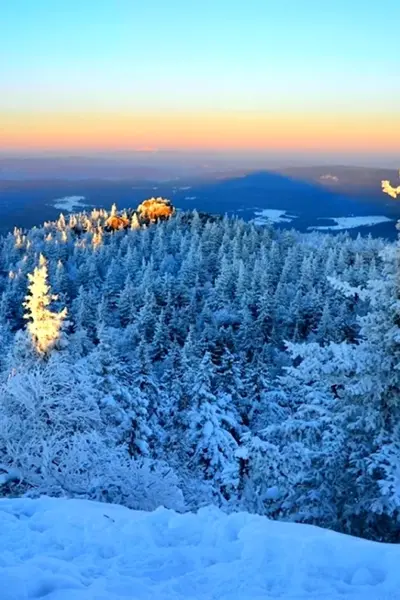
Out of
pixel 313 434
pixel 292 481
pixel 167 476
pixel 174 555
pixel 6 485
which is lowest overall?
pixel 167 476

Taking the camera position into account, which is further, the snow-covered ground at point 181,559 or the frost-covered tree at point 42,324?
the frost-covered tree at point 42,324

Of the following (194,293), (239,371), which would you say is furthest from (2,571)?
(194,293)

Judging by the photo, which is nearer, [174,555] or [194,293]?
[174,555]

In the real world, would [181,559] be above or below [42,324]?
above

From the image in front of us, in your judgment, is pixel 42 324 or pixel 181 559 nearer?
pixel 181 559

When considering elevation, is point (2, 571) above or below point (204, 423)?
above

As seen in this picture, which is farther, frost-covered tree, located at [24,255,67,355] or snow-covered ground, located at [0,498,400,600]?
frost-covered tree, located at [24,255,67,355]

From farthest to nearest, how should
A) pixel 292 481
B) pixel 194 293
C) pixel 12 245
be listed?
pixel 12 245 < pixel 194 293 < pixel 292 481

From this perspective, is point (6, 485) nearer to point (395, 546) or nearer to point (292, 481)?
point (292, 481)
